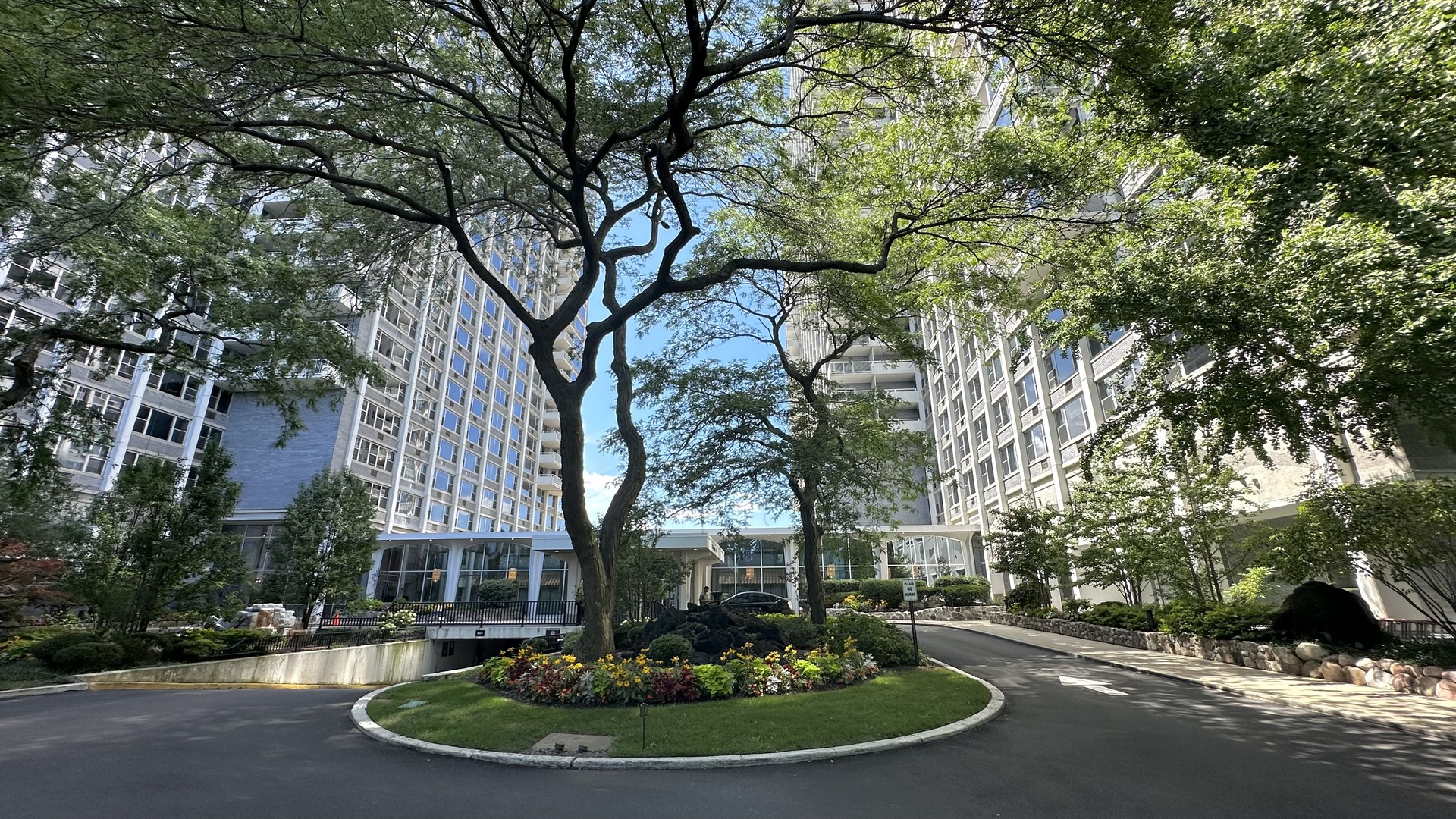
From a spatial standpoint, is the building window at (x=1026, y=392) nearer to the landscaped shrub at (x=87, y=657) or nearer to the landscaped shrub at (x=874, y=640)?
the landscaped shrub at (x=874, y=640)

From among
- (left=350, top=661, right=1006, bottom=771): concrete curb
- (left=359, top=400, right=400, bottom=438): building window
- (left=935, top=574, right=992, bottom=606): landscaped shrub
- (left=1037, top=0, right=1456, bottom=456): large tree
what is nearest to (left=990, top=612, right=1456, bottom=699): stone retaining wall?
(left=1037, top=0, right=1456, bottom=456): large tree

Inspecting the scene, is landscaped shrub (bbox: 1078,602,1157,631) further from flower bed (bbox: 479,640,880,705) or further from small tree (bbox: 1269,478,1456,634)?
flower bed (bbox: 479,640,880,705)

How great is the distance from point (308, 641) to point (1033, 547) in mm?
29351

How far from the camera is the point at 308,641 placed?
69.4 ft

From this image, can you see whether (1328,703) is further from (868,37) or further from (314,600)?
(314,600)

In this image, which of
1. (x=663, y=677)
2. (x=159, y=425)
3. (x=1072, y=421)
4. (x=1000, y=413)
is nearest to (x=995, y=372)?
(x=1000, y=413)

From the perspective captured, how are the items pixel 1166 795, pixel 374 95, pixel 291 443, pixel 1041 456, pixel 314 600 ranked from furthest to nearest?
1. pixel 291 443
2. pixel 1041 456
3. pixel 314 600
4. pixel 374 95
5. pixel 1166 795

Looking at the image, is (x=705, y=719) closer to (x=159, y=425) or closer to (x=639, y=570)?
(x=639, y=570)

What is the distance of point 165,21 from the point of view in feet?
24.4

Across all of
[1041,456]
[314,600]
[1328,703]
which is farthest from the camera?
[1041,456]

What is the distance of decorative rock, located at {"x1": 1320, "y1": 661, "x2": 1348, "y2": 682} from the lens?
11.3 meters

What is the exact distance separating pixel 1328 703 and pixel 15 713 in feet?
68.4

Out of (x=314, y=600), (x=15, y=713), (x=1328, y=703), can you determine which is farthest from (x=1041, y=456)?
(x=15, y=713)

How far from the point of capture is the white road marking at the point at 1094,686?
11305mm
